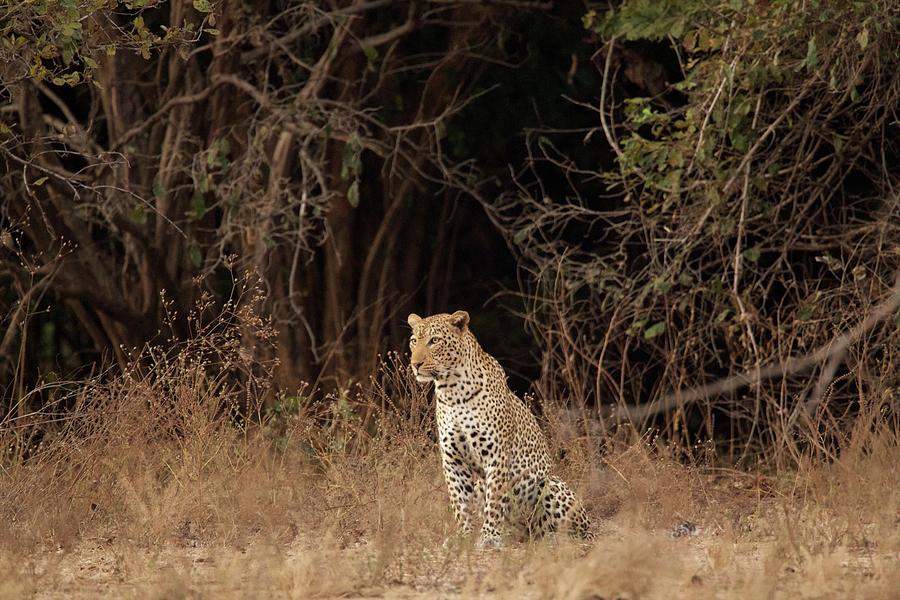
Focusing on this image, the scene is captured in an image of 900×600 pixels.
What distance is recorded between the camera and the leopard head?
6.67m

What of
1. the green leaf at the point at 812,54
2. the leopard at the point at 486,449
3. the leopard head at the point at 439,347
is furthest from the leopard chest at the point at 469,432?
the green leaf at the point at 812,54

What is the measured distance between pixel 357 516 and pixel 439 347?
853mm

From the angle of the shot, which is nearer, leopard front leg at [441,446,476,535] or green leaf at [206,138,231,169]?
leopard front leg at [441,446,476,535]

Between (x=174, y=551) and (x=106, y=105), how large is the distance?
5184mm

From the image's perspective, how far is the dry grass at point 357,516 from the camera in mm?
5113

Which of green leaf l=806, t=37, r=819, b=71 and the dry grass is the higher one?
green leaf l=806, t=37, r=819, b=71

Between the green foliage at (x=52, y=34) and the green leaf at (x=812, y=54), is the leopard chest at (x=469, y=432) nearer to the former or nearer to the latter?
the green foliage at (x=52, y=34)

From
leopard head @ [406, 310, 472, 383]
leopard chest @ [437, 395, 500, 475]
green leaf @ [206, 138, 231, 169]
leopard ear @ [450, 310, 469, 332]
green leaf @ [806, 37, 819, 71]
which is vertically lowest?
leopard chest @ [437, 395, 500, 475]

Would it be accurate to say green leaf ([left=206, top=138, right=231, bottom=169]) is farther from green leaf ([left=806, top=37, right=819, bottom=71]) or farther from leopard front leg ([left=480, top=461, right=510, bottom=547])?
green leaf ([left=806, top=37, right=819, bottom=71])

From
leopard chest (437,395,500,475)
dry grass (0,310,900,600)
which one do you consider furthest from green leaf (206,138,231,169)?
leopard chest (437,395,500,475)

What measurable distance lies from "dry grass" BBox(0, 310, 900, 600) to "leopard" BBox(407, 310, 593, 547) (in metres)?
0.21

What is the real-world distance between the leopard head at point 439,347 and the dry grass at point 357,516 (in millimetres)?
569

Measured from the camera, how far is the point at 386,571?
5.45 metres

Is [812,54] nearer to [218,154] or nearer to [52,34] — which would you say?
[218,154]
